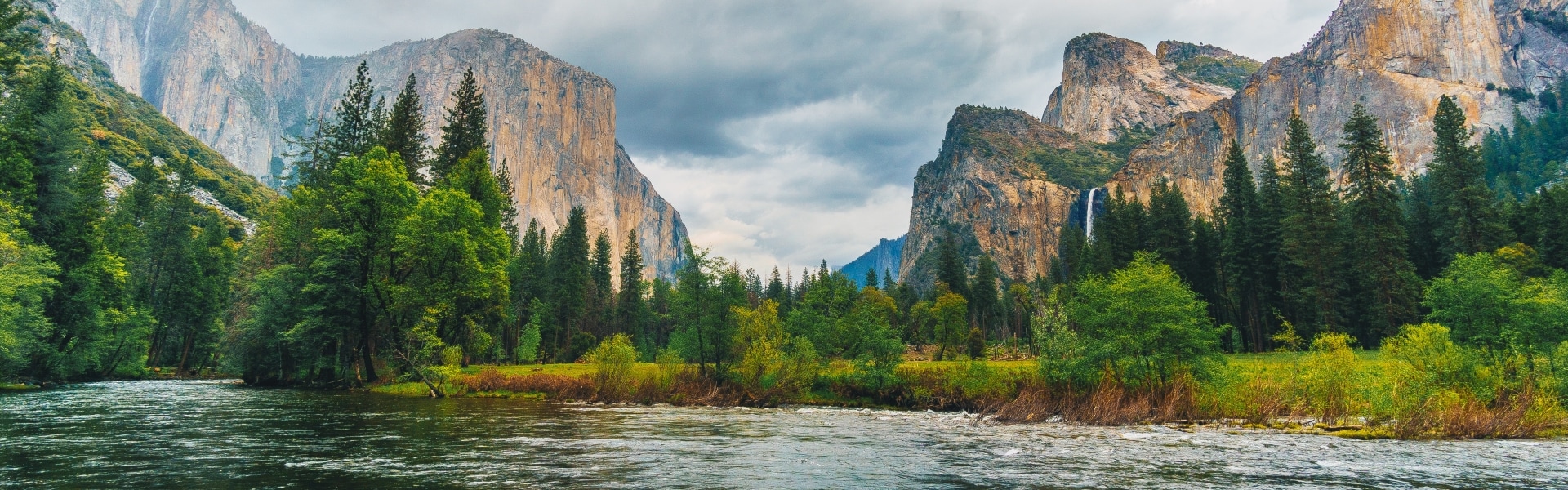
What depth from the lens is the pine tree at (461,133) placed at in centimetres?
5350

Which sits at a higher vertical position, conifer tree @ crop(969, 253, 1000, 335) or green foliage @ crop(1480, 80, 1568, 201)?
green foliage @ crop(1480, 80, 1568, 201)

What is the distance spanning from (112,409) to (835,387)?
28113 mm

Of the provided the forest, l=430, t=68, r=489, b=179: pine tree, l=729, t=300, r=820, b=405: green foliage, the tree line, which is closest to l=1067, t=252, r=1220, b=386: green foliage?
the forest

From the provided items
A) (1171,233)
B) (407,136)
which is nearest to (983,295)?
(1171,233)

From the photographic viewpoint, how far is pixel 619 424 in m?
21.4

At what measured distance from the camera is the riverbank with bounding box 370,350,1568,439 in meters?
17.7

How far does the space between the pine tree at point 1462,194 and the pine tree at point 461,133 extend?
7215 centimetres

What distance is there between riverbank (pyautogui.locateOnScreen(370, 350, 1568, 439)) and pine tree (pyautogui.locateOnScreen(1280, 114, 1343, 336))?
27.0 metres

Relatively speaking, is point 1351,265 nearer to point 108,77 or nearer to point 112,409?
point 112,409

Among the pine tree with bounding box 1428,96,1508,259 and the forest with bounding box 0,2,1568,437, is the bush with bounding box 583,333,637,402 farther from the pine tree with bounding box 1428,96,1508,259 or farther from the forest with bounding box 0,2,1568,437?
the pine tree with bounding box 1428,96,1508,259

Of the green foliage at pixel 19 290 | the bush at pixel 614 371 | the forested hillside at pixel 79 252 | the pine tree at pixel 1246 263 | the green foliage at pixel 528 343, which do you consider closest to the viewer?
the green foliage at pixel 19 290

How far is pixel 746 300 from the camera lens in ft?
133

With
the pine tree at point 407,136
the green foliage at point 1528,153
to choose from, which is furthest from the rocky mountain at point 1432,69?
the pine tree at point 407,136

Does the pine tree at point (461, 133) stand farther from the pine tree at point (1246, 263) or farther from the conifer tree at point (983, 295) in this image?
the conifer tree at point (983, 295)
